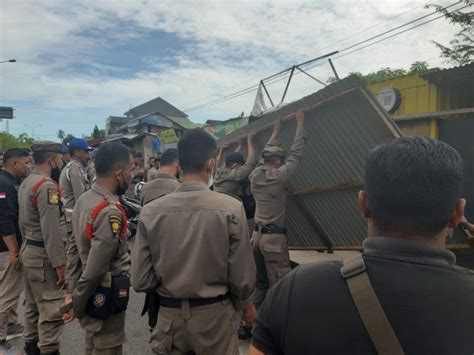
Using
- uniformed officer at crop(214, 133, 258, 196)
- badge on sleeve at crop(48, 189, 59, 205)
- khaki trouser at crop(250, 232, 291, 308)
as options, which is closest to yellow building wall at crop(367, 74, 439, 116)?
uniformed officer at crop(214, 133, 258, 196)

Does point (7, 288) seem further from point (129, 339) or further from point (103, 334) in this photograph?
point (103, 334)

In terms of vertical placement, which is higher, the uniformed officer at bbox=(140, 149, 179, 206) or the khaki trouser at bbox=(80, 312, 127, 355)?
the uniformed officer at bbox=(140, 149, 179, 206)

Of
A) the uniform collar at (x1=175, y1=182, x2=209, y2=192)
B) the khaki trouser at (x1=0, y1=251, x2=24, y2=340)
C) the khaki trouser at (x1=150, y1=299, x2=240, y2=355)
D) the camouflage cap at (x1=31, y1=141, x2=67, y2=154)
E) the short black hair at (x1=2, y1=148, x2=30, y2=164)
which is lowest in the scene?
the khaki trouser at (x1=0, y1=251, x2=24, y2=340)

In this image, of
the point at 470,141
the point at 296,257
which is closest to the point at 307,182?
the point at 296,257

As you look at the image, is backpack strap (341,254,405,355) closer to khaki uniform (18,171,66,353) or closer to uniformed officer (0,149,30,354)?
khaki uniform (18,171,66,353)

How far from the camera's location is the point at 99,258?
7.95 feet

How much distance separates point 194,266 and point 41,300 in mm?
2283

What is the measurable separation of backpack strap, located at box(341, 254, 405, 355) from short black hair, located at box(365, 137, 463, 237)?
0.16 meters

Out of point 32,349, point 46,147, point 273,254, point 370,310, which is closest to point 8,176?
point 46,147

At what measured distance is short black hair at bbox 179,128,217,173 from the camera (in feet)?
7.70

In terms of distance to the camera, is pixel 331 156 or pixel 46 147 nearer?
pixel 46 147

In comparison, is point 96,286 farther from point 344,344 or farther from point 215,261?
point 344,344

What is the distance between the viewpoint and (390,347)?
0.89 metres

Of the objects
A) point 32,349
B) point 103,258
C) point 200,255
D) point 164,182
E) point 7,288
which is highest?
point 164,182
